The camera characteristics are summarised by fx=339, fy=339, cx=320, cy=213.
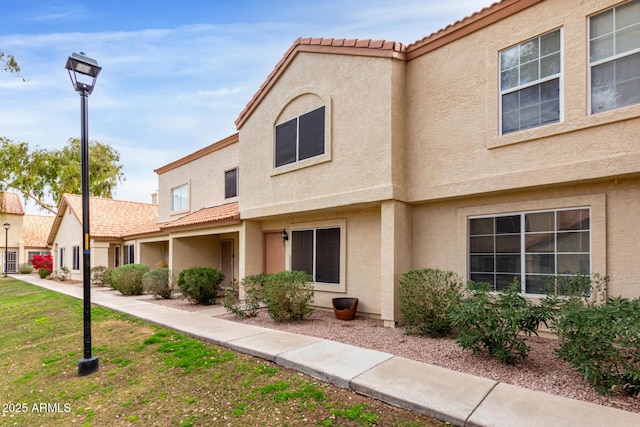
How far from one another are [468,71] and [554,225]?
12.9ft

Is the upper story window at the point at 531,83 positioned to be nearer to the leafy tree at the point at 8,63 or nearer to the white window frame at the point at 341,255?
the white window frame at the point at 341,255

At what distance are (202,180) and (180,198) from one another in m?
2.59

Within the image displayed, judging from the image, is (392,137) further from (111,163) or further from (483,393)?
(111,163)

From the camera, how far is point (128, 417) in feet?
14.8

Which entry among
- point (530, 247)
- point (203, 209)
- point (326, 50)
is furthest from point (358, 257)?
point (203, 209)

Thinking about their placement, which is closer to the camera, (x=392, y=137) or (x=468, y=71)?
(x=468, y=71)

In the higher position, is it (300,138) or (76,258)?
(300,138)

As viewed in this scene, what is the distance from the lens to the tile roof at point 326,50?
8789 millimetres

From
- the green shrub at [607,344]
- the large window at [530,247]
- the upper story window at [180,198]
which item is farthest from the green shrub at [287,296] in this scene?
the upper story window at [180,198]

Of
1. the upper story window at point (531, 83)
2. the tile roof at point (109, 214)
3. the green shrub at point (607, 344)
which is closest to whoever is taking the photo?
the green shrub at point (607, 344)

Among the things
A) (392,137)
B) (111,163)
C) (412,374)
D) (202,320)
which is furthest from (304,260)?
(111,163)

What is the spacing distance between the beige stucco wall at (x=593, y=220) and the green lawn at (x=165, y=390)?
4.73 m

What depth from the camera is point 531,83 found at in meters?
7.11

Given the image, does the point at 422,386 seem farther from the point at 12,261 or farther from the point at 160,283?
the point at 12,261
